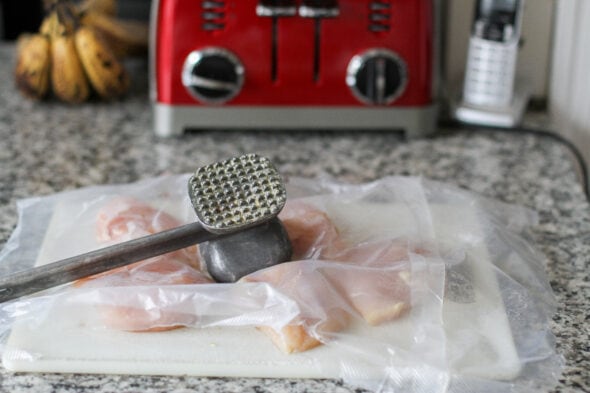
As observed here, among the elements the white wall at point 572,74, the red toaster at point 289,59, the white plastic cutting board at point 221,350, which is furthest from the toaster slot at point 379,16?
the white plastic cutting board at point 221,350

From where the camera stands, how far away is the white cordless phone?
118 cm

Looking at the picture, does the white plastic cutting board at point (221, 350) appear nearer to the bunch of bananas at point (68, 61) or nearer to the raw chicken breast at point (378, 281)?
the raw chicken breast at point (378, 281)

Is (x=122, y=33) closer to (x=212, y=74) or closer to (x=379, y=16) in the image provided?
(x=212, y=74)

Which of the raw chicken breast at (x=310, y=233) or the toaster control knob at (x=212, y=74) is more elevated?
the toaster control knob at (x=212, y=74)

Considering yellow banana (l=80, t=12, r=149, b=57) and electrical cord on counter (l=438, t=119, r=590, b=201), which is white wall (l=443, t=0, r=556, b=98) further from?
yellow banana (l=80, t=12, r=149, b=57)

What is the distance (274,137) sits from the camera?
122 centimetres

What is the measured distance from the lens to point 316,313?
75cm

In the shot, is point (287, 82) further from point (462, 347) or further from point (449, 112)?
point (462, 347)

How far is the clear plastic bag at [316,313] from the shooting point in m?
0.73

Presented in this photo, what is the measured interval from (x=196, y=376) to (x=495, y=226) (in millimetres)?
348

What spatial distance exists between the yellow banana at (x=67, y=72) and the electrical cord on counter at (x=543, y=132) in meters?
0.48

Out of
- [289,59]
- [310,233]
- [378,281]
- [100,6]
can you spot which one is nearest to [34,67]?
[100,6]

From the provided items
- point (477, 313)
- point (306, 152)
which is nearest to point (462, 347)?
point (477, 313)

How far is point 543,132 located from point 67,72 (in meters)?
0.61
